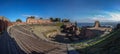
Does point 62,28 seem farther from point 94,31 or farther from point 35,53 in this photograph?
point 35,53

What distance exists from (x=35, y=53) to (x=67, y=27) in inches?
1235

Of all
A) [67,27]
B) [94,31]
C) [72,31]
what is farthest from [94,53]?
[67,27]

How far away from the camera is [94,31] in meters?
30.8

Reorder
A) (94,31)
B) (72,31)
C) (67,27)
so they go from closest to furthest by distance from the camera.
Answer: (94,31), (72,31), (67,27)

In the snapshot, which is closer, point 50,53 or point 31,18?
point 50,53

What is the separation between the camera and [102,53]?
12.1 m

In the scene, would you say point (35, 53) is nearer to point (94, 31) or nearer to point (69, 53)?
point (69, 53)

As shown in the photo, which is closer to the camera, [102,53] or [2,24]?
[102,53]

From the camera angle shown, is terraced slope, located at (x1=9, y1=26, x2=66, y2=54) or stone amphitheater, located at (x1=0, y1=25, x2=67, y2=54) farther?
terraced slope, located at (x1=9, y1=26, x2=66, y2=54)

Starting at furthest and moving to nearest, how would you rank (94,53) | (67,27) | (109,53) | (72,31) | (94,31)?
(67,27) → (72,31) → (94,31) → (94,53) → (109,53)

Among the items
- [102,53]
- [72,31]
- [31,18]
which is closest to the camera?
[102,53]

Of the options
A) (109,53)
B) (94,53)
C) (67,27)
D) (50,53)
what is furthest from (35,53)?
(67,27)

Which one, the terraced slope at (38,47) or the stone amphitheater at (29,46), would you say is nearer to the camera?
the stone amphitheater at (29,46)

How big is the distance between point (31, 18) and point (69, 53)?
44.1 m
